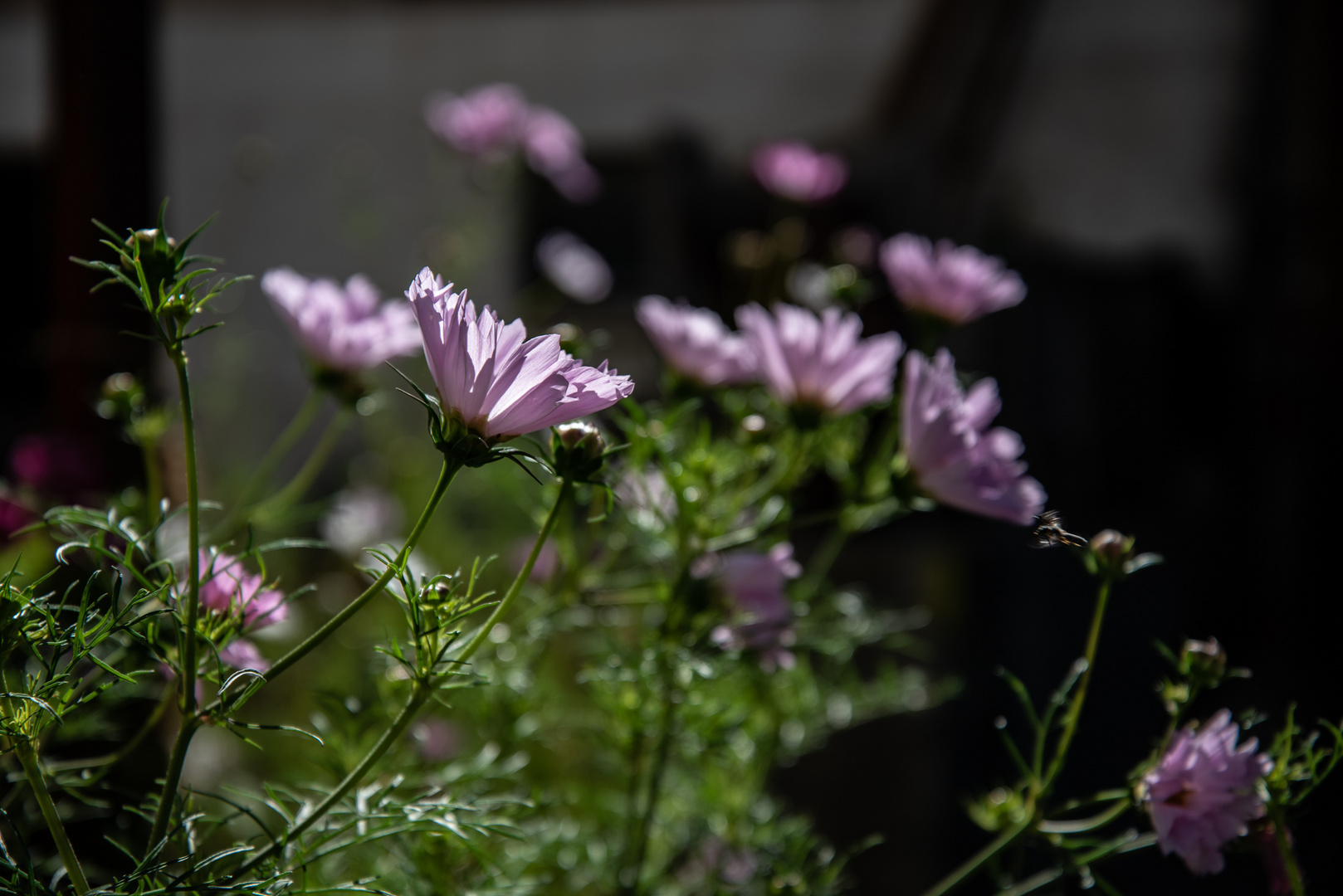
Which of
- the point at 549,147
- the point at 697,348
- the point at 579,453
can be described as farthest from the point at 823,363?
the point at 549,147

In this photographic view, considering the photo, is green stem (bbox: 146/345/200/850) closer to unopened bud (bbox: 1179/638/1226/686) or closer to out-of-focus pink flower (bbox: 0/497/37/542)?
out-of-focus pink flower (bbox: 0/497/37/542)

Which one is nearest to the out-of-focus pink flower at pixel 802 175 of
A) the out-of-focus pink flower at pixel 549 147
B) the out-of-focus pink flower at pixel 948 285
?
the out-of-focus pink flower at pixel 549 147

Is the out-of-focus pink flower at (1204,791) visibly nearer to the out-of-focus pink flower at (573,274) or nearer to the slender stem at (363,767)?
the slender stem at (363,767)

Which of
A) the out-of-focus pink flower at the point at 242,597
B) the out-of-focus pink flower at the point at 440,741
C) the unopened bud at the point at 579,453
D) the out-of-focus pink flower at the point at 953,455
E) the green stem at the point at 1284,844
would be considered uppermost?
the unopened bud at the point at 579,453

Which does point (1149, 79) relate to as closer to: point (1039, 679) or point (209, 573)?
point (1039, 679)

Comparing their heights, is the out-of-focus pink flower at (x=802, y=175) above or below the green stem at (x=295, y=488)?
above

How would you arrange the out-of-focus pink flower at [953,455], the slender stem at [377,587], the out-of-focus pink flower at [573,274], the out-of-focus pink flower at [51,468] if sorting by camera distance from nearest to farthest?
the slender stem at [377,587] < the out-of-focus pink flower at [953,455] < the out-of-focus pink flower at [51,468] < the out-of-focus pink flower at [573,274]
